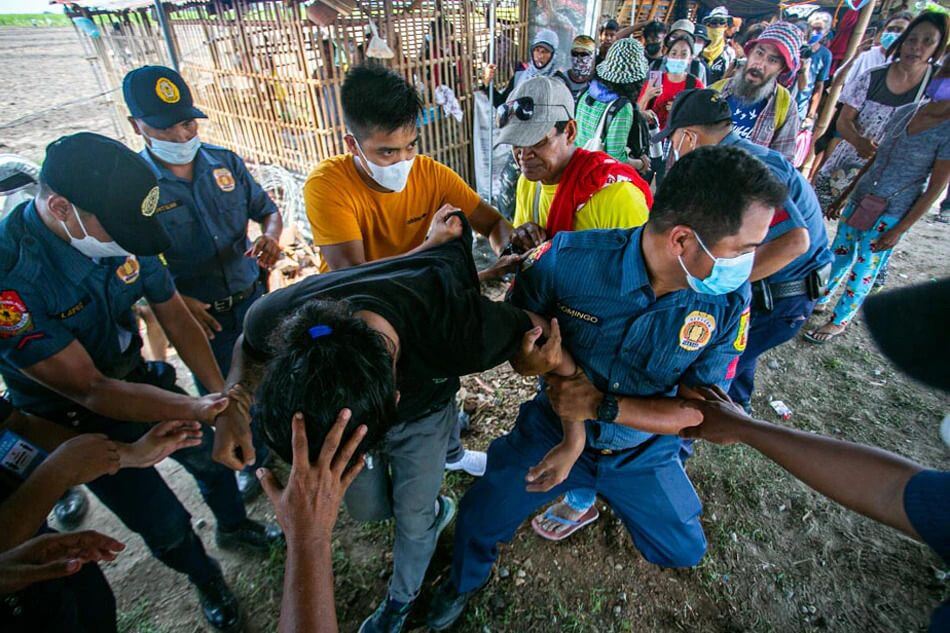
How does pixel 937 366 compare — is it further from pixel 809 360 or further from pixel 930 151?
pixel 809 360

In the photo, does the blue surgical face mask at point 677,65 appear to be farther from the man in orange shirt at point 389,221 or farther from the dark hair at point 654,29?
the man in orange shirt at point 389,221

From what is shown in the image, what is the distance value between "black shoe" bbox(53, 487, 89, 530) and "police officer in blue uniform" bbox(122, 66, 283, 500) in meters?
1.02

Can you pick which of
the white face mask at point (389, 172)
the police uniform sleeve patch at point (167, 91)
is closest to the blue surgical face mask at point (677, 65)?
the white face mask at point (389, 172)

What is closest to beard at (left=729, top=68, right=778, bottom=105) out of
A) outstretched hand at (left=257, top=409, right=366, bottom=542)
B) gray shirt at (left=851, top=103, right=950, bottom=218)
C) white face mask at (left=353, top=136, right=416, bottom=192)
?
gray shirt at (left=851, top=103, right=950, bottom=218)

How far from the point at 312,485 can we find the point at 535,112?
199 cm

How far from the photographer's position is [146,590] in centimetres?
252

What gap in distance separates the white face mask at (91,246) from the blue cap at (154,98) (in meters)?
1.07

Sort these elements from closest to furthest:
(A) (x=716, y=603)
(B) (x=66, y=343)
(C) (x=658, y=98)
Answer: (B) (x=66, y=343) < (A) (x=716, y=603) < (C) (x=658, y=98)

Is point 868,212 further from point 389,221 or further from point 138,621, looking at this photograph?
point 138,621

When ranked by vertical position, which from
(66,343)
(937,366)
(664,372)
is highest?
(937,366)

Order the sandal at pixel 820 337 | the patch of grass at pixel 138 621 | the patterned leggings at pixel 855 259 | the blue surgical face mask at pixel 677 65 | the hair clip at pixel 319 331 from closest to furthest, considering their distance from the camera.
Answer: the hair clip at pixel 319 331, the patch of grass at pixel 138 621, the patterned leggings at pixel 855 259, the sandal at pixel 820 337, the blue surgical face mask at pixel 677 65

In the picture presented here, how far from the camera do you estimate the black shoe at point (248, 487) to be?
3045 millimetres

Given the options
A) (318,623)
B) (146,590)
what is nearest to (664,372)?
(318,623)

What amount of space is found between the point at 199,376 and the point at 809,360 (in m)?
5.07
